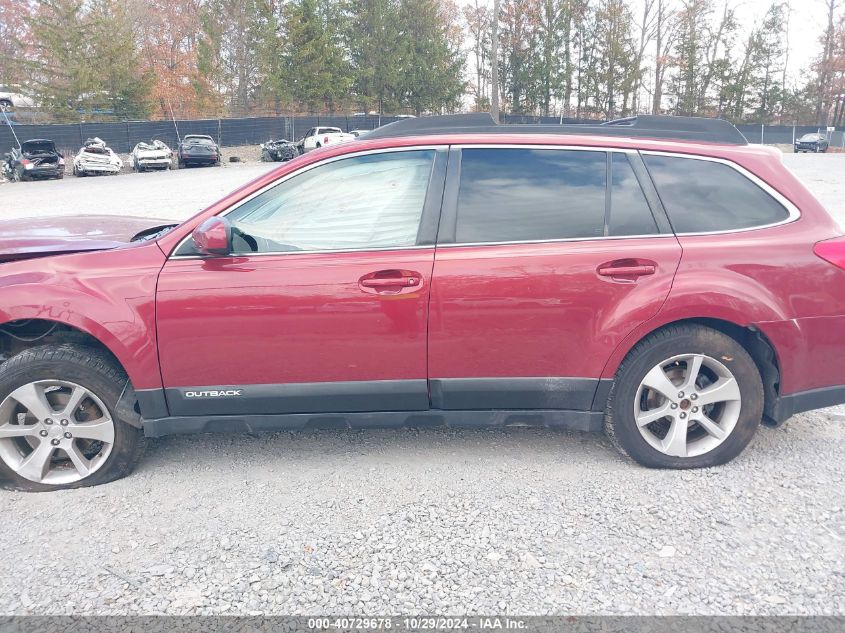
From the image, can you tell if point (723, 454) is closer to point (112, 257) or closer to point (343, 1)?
point (112, 257)

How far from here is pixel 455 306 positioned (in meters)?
3.08

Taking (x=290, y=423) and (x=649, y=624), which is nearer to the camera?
(x=649, y=624)

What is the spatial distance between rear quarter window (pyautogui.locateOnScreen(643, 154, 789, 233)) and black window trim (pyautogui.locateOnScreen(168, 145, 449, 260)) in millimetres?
1085

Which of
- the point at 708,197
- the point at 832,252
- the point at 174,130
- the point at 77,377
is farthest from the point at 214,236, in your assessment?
the point at 174,130

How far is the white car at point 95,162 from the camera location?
2664 centimetres

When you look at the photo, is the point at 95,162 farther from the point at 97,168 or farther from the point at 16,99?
the point at 16,99

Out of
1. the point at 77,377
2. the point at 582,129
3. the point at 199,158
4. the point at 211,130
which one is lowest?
the point at 77,377

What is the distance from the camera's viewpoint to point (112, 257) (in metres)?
3.16

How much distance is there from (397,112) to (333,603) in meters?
51.4

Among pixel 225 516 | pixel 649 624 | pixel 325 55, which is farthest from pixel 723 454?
pixel 325 55

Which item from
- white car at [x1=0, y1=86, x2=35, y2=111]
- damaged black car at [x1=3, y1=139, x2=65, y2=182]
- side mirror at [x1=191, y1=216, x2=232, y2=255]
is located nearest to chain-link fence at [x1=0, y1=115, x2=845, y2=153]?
damaged black car at [x1=3, y1=139, x2=65, y2=182]

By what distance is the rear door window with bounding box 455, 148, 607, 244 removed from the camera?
3186 millimetres

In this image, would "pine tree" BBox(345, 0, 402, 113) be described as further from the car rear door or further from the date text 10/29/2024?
the date text 10/29/2024

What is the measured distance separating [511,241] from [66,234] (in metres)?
2.66
